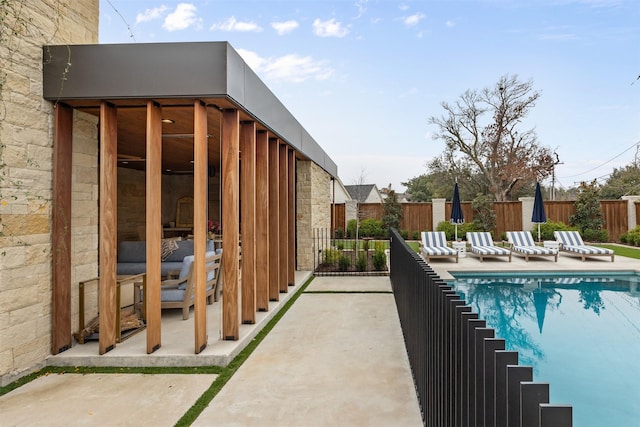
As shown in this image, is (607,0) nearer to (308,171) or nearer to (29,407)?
(308,171)

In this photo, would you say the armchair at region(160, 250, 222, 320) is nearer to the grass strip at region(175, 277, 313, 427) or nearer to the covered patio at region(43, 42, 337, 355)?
the covered patio at region(43, 42, 337, 355)

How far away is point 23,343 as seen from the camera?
11.4ft

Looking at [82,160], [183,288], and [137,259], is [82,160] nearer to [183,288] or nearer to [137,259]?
[183,288]

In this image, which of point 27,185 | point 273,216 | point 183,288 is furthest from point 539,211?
point 27,185

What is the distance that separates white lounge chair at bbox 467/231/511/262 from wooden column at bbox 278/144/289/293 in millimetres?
7608

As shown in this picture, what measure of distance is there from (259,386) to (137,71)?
321 centimetres

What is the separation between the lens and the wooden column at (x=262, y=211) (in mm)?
5355

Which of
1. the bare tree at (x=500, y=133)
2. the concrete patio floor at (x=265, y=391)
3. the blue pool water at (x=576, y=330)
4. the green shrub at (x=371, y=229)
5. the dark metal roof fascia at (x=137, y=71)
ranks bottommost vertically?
the blue pool water at (x=576, y=330)

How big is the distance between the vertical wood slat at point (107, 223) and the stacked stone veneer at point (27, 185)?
466 mm

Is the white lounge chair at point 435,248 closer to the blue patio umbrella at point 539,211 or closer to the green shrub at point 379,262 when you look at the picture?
the green shrub at point 379,262

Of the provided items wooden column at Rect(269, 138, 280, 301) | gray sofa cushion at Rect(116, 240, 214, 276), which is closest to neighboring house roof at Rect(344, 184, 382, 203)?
gray sofa cushion at Rect(116, 240, 214, 276)

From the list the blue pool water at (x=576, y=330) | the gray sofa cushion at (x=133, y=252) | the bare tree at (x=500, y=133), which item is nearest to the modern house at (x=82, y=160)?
the gray sofa cushion at (x=133, y=252)

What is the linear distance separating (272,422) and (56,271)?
8.83ft

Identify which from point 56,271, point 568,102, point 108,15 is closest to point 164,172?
point 108,15
